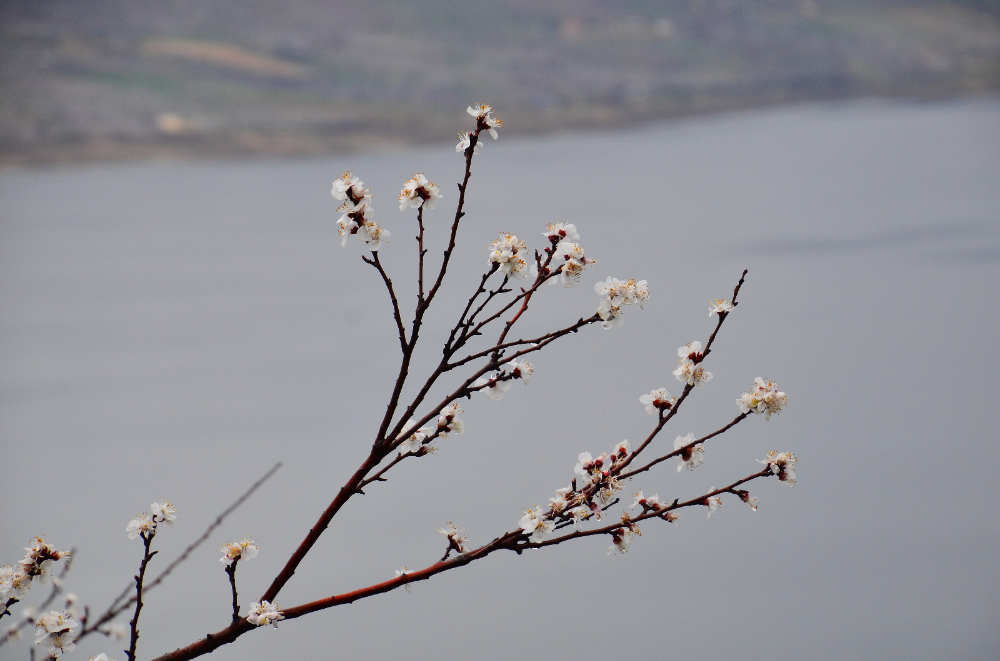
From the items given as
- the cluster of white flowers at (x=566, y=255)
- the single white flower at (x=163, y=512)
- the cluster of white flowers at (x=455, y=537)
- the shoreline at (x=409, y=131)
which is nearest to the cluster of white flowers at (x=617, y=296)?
the cluster of white flowers at (x=566, y=255)

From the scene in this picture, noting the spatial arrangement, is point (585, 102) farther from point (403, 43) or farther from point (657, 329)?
point (657, 329)

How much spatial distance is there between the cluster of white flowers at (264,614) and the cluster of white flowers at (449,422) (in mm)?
122

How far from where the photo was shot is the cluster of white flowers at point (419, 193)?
0.44 metres

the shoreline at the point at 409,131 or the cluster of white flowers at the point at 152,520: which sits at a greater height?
the shoreline at the point at 409,131

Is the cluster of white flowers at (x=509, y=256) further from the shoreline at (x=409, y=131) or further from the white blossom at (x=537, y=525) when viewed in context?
the shoreline at (x=409, y=131)

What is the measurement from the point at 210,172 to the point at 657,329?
500cm

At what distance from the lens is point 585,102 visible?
947cm

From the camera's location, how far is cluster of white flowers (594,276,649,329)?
45cm

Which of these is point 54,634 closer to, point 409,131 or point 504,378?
point 504,378

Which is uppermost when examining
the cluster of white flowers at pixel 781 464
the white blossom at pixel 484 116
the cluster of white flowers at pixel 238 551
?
the white blossom at pixel 484 116

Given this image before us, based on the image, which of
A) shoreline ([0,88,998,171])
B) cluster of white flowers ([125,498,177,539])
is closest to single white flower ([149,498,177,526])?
cluster of white flowers ([125,498,177,539])

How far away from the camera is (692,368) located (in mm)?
486

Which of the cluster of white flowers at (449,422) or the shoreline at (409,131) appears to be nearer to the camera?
the cluster of white flowers at (449,422)

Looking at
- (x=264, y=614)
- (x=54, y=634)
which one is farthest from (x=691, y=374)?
(x=54, y=634)
